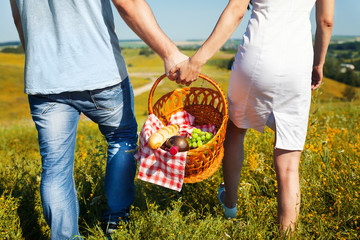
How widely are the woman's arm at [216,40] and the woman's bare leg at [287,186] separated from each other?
27.0 inches

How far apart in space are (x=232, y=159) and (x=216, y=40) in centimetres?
83

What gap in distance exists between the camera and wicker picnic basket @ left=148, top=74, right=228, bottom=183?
1.80 m

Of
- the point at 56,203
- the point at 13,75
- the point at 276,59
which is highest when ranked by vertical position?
the point at 276,59

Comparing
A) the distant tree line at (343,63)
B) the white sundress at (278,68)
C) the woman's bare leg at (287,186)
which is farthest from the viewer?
the distant tree line at (343,63)

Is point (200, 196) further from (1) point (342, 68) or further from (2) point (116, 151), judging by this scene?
(1) point (342, 68)

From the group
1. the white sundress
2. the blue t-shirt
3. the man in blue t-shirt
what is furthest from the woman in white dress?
the blue t-shirt

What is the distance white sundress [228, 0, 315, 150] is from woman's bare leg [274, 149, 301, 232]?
84 millimetres

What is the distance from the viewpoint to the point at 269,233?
6.59 feet

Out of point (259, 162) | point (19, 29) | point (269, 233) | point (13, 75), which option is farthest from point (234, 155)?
point (13, 75)

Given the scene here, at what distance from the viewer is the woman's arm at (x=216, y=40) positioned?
1.70m

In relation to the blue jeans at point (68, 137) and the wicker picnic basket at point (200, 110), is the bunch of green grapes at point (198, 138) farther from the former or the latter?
the blue jeans at point (68, 137)

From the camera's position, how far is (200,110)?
2.29 m

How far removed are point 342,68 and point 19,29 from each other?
30.5 metres

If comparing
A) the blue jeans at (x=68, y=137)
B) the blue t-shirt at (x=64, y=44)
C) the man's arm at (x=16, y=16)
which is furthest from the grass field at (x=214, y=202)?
the man's arm at (x=16, y=16)
